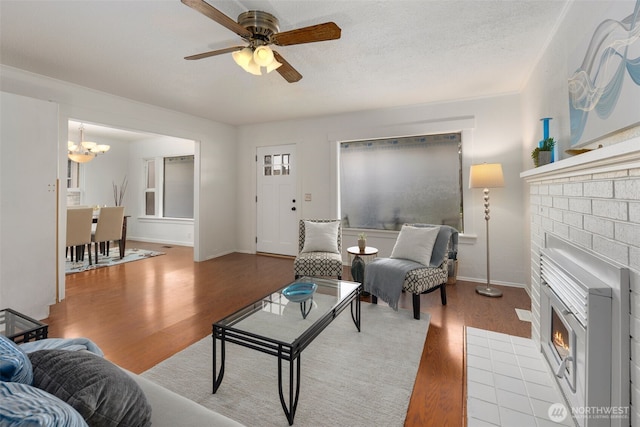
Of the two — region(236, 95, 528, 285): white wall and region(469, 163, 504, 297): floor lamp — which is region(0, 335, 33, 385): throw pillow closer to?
region(469, 163, 504, 297): floor lamp

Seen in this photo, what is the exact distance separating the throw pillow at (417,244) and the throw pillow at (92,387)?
2620 millimetres

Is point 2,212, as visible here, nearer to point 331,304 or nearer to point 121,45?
point 121,45

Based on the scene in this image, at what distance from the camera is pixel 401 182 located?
14.4 feet

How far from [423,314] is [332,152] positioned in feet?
9.64

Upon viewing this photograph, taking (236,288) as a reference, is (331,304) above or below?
above

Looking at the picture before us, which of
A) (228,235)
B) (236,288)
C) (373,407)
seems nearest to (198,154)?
(228,235)

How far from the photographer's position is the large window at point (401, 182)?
4.09 metres

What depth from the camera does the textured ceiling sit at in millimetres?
2045

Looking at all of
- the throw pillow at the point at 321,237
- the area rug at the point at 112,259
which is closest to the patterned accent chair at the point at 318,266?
the throw pillow at the point at 321,237

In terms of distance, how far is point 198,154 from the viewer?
501 centimetres

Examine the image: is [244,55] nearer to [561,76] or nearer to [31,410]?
[31,410]

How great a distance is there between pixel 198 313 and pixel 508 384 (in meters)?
2.56

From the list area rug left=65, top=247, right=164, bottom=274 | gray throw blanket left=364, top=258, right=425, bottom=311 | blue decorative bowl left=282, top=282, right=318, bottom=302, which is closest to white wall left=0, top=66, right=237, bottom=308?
area rug left=65, top=247, right=164, bottom=274

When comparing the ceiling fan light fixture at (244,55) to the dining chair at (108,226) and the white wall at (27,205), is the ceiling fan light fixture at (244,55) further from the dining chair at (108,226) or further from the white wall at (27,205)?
the dining chair at (108,226)
